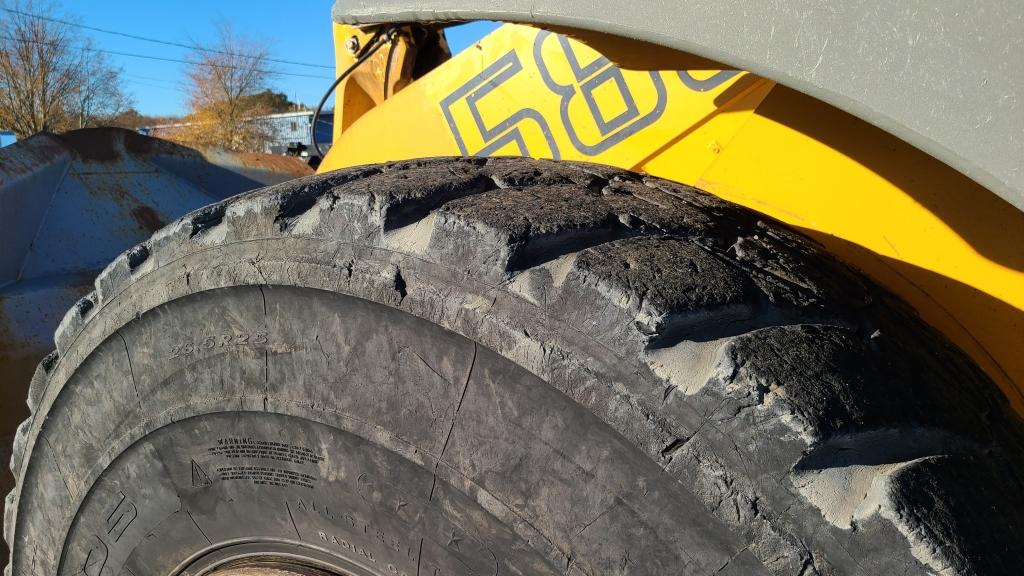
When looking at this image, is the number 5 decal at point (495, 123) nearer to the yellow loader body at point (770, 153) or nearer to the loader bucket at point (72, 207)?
the yellow loader body at point (770, 153)

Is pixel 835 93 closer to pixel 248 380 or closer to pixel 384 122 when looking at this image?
pixel 248 380

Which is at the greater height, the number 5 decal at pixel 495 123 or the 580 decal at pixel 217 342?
the number 5 decal at pixel 495 123

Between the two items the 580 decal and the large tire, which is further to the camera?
the 580 decal

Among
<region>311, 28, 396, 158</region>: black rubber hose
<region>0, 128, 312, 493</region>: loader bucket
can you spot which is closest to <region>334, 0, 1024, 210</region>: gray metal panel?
<region>311, 28, 396, 158</region>: black rubber hose

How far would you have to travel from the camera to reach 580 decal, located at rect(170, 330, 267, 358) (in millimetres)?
1083

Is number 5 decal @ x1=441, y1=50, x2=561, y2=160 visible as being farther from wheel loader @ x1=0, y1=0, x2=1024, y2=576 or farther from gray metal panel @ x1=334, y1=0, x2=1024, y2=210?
gray metal panel @ x1=334, y1=0, x2=1024, y2=210

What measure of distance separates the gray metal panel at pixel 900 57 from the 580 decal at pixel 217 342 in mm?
644

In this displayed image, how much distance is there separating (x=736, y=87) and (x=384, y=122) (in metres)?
0.92

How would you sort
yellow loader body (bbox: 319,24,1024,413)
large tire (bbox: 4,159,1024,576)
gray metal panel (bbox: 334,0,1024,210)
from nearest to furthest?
gray metal panel (bbox: 334,0,1024,210) < large tire (bbox: 4,159,1024,576) < yellow loader body (bbox: 319,24,1024,413)

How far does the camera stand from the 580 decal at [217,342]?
3.55ft

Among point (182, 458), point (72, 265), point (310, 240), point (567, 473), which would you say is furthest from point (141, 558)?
point (72, 265)

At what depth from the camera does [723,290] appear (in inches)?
30.9

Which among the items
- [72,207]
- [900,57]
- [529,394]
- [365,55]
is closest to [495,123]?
[365,55]

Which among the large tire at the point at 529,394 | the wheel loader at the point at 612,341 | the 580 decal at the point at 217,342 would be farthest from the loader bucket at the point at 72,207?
the 580 decal at the point at 217,342
